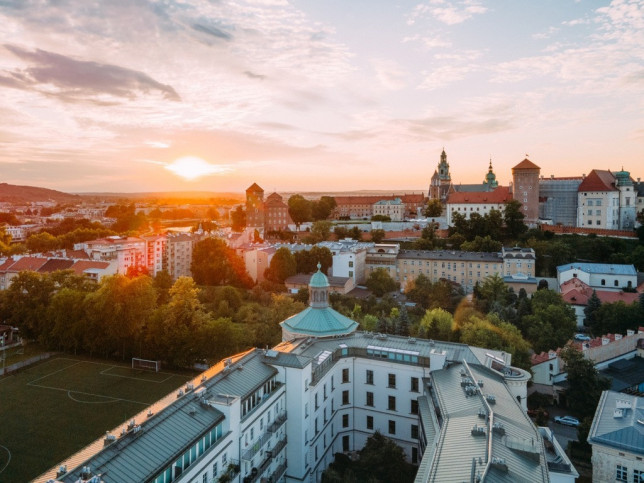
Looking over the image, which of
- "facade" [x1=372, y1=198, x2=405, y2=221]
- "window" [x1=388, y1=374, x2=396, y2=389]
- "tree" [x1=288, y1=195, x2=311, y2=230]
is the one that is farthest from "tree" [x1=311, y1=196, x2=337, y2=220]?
"window" [x1=388, y1=374, x2=396, y2=389]

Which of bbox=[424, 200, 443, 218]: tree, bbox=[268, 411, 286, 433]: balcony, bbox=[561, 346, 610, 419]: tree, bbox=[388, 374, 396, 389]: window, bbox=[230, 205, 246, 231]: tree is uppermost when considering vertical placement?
bbox=[424, 200, 443, 218]: tree

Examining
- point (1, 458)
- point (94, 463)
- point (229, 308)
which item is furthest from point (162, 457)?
point (229, 308)

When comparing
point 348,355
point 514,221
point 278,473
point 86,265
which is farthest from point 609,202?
point 86,265

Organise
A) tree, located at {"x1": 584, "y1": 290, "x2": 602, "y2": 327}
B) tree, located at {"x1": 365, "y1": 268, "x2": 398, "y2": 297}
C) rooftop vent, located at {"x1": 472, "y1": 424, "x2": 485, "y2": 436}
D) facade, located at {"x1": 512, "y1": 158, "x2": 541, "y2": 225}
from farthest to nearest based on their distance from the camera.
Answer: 1. facade, located at {"x1": 512, "y1": 158, "x2": 541, "y2": 225}
2. tree, located at {"x1": 365, "y1": 268, "x2": 398, "y2": 297}
3. tree, located at {"x1": 584, "y1": 290, "x2": 602, "y2": 327}
4. rooftop vent, located at {"x1": 472, "y1": 424, "x2": 485, "y2": 436}

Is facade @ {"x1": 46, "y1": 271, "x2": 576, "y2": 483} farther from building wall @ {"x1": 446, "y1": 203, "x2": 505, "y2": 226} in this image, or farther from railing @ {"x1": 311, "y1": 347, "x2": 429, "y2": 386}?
building wall @ {"x1": 446, "y1": 203, "x2": 505, "y2": 226}

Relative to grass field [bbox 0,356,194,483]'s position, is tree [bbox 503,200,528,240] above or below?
above

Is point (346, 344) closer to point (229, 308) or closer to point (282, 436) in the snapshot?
point (282, 436)
